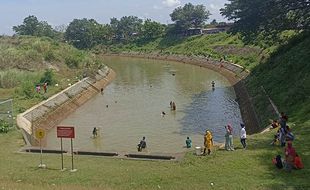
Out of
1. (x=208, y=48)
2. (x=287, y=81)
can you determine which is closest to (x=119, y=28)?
(x=208, y=48)

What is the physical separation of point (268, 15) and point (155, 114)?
15.2 metres

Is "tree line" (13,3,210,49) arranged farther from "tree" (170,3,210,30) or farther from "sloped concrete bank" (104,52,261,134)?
"sloped concrete bank" (104,52,261,134)

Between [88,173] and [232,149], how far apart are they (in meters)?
7.84

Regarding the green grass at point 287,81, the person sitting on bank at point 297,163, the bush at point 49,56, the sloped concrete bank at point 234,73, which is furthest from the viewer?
the bush at point 49,56

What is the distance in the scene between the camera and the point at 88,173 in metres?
21.7

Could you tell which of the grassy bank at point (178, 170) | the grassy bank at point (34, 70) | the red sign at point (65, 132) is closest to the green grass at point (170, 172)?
the grassy bank at point (178, 170)

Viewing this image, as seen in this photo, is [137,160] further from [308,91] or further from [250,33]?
[250,33]

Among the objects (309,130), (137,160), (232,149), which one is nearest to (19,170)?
(137,160)

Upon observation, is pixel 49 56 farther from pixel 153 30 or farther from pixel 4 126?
pixel 153 30

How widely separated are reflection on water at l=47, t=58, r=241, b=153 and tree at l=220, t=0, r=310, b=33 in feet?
29.2

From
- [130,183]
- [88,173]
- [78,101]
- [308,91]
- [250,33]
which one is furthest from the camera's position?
[78,101]

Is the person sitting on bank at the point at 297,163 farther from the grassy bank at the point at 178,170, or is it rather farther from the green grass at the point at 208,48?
the green grass at the point at 208,48

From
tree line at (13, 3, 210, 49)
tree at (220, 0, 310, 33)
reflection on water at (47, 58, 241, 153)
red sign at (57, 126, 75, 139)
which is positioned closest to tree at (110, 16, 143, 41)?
tree line at (13, 3, 210, 49)

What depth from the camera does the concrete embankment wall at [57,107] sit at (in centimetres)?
3708
